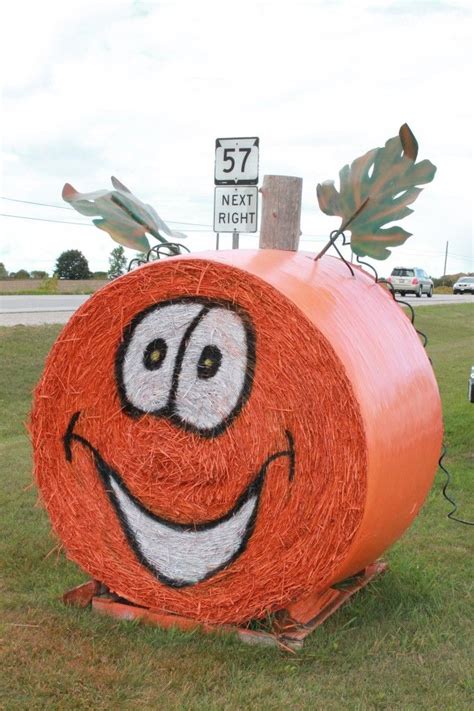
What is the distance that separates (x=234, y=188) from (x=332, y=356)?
5.98 m

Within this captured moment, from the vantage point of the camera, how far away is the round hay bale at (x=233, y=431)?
3664 millimetres

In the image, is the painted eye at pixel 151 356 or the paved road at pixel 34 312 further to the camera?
the paved road at pixel 34 312

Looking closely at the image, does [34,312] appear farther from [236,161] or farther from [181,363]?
[181,363]

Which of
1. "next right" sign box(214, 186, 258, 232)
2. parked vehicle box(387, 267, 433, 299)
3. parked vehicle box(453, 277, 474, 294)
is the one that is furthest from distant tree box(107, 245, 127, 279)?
parked vehicle box(453, 277, 474, 294)

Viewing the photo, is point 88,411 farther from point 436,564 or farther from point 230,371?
point 436,564

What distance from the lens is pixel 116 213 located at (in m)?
4.81

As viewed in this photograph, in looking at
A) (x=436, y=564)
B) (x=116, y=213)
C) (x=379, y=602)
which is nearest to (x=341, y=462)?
(x=379, y=602)

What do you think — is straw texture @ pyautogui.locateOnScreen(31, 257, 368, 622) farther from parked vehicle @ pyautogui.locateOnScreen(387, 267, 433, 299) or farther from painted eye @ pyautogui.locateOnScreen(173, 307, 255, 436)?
parked vehicle @ pyautogui.locateOnScreen(387, 267, 433, 299)

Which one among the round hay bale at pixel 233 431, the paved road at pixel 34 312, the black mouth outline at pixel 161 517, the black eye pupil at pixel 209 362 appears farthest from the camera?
the paved road at pixel 34 312

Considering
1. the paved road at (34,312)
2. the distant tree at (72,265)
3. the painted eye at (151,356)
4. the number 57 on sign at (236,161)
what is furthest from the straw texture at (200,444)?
the distant tree at (72,265)

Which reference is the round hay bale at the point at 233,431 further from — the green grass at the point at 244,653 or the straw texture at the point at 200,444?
the green grass at the point at 244,653

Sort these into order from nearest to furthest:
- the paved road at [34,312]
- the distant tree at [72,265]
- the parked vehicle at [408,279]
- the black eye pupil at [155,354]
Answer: the black eye pupil at [155,354]
the paved road at [34,312]
the parked vehicle at [408,279]
the distant tree at [72,265]

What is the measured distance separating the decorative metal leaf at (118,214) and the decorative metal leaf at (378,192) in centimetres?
105

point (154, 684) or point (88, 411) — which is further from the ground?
point (88, 411)
